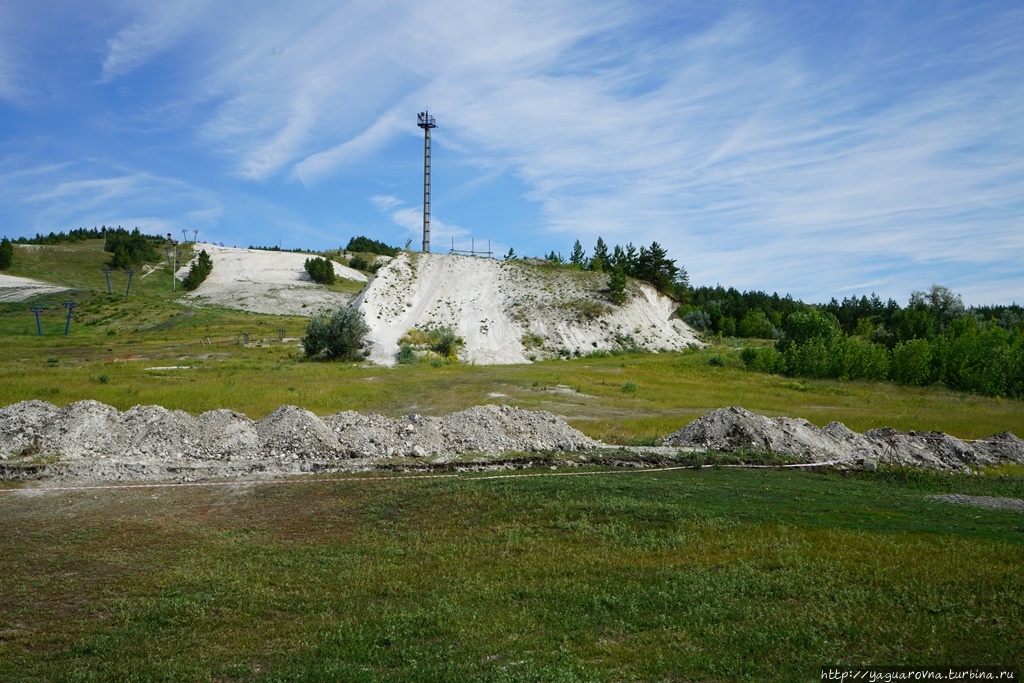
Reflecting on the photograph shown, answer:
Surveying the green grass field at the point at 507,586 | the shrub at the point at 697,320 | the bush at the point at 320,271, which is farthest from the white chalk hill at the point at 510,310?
the bush at the point at 320,271

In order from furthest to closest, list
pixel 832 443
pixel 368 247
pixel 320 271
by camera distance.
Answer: pixel 368 247 < pixel 320 271 < pixel 832 443

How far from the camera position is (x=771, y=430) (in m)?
24.7

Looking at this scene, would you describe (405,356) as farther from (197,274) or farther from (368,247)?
(368,247)

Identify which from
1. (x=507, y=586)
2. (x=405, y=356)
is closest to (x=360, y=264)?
(x=405, y=356)

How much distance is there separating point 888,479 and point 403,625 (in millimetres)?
16861

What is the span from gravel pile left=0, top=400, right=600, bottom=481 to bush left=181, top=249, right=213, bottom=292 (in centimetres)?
8801

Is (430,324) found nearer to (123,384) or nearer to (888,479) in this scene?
(123,384)

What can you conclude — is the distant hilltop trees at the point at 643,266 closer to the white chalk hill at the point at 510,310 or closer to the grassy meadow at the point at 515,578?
the white chalk hill at the point at 510,310

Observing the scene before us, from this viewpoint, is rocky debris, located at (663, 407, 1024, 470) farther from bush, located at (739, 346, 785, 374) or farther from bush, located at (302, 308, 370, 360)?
bush, located at (302, 308, 370, 360)

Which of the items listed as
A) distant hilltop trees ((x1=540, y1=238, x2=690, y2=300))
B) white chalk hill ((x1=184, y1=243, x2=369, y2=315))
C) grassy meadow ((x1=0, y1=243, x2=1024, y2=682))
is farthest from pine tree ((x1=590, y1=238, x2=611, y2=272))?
grassy meadow ((x1=0, y1=243, x2=1024, y2=682))

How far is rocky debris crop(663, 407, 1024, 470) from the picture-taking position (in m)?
23.6

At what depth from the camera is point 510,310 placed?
218 feet

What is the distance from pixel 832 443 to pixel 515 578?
18.0 meters

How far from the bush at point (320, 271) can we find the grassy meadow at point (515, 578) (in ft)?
324
